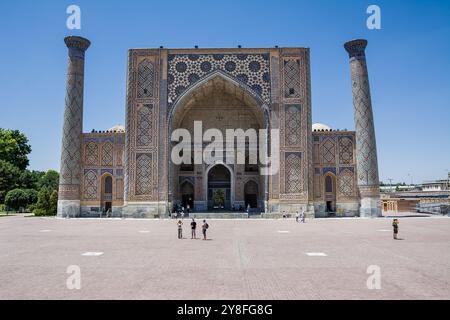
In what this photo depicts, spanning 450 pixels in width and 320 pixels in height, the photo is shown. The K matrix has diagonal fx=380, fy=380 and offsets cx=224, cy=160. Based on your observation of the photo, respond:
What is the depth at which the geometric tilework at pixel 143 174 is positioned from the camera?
2755cm

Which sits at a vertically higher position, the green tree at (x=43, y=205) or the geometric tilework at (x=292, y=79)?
the geometric tilework at (x=292, y=79)

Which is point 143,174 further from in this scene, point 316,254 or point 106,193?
point 316,254

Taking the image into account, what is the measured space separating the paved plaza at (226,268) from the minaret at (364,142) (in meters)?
13.7

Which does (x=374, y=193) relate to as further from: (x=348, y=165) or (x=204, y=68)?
(x=204, y=68)

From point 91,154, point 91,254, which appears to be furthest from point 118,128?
point 91,254

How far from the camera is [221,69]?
2881 centimetres

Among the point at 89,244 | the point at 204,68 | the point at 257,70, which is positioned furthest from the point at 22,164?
the point at 89,244

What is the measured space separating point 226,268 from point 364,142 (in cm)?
2179

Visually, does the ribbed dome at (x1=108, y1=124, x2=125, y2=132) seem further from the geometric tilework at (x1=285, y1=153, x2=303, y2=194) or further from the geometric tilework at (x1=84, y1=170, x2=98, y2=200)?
the geometric tilework at (x1=285, y1=153, x2=303, y2=194)

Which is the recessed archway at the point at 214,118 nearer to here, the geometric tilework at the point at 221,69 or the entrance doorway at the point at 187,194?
the entrance doorway at the point at 187,194

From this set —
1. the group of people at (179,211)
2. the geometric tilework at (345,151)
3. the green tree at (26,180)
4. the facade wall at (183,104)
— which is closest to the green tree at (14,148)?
the green tree at (26,180)

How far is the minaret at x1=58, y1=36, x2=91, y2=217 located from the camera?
2761 cm
